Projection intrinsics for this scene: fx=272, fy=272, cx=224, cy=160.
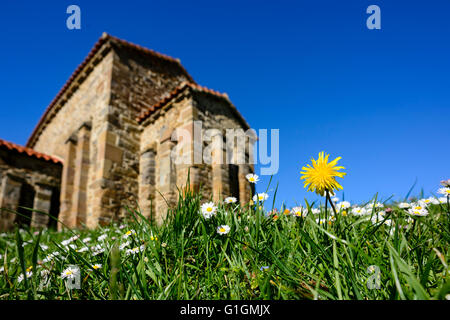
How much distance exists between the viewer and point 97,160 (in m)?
8.01

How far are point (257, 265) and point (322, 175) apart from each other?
57 cm

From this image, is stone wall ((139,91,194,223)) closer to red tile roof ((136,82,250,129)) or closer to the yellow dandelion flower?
Result: red tile roof ((136,82,250,129))

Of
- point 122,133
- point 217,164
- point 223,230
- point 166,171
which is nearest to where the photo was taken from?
point 223,230

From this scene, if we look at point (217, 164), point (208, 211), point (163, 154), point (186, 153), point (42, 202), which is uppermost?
point (163, 154)

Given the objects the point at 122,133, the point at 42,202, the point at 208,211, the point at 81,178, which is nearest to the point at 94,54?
the point at 122,133

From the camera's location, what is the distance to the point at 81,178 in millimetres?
8258

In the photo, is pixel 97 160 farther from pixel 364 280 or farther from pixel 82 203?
pixel 364 280

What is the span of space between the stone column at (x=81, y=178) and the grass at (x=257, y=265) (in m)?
6.63

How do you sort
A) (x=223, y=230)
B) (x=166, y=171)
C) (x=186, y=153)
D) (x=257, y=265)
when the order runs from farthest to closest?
(x=166, y=171), (x=186, y=153), (x=223, y=230), (x=257, y=265)

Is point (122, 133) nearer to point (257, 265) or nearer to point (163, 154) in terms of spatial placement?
point (163, 154)

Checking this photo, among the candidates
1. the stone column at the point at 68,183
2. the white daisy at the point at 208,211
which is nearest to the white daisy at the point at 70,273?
the white daisy at the point at 208,211

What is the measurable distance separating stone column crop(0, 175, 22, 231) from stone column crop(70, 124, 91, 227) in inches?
63.7

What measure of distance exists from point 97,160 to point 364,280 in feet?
26.6
